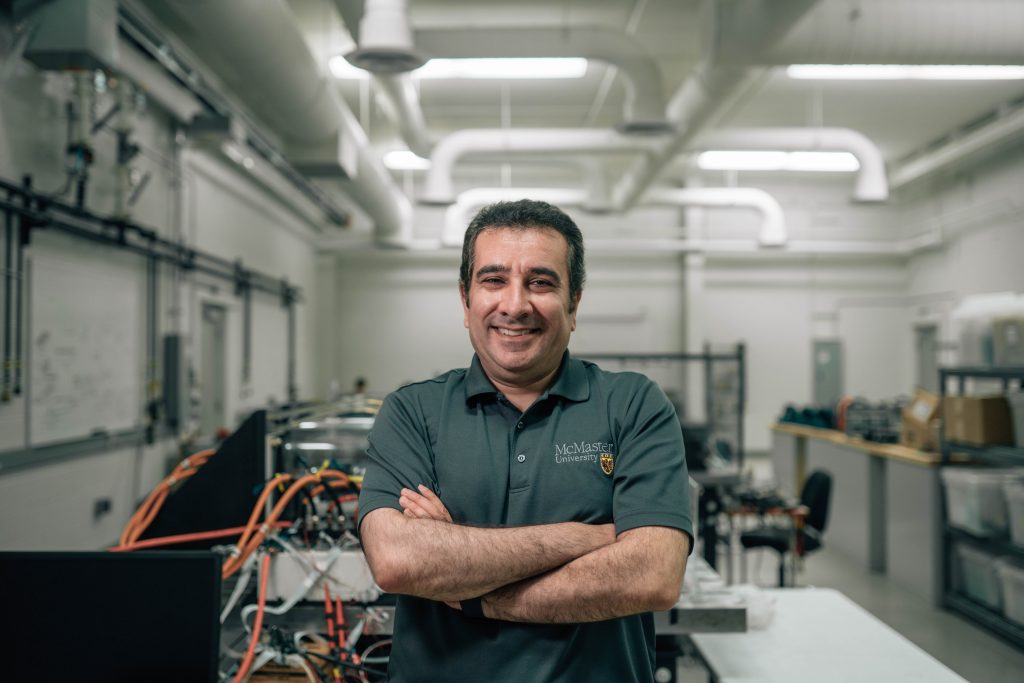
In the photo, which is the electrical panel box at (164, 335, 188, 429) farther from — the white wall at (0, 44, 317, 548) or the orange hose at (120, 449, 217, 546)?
the orange hose at (120, 449, 217, 546)

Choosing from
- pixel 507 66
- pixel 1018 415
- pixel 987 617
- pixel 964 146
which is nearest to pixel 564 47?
pixel 507 66

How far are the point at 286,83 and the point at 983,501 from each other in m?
4.13

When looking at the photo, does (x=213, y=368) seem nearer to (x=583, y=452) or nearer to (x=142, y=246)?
(x=142, y=246)

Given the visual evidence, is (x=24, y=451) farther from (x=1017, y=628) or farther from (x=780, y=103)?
(x=780, y=103)

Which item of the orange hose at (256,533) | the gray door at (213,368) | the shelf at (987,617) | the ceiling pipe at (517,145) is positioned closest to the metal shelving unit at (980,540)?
the shelf at (987,617)

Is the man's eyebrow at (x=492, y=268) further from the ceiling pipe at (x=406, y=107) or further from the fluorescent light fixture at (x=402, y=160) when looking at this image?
the fluorescent light fixture at (x=402, y=160)

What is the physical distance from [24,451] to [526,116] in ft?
16.8

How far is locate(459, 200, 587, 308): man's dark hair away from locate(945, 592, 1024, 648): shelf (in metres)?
3.55

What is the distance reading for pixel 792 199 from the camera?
371 inches

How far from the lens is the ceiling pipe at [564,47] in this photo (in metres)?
3.98

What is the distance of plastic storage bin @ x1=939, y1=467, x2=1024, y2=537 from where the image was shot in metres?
3.73

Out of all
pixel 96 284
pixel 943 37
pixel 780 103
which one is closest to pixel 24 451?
pixel 96 284

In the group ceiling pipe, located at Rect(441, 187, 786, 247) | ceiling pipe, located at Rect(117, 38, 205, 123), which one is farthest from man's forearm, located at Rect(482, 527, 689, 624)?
ceiling pipe, located at Rect(441, 187, 786, 247)

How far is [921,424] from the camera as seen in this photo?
4.40 metres
